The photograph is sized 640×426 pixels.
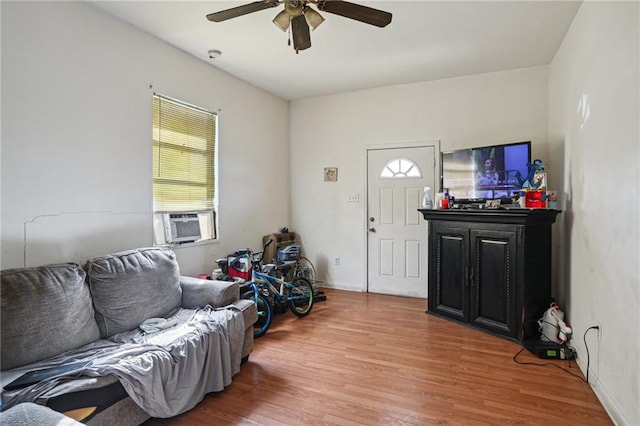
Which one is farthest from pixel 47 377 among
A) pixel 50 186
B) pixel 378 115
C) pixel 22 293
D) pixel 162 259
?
pixel 378 115

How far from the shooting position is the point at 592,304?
2.40 meters

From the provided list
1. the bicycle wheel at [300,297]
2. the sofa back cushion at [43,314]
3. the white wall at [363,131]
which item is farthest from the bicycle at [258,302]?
the white wall at [363,131]

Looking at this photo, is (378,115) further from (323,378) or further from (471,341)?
(323,378)

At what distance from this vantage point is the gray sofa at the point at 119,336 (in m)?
1.71

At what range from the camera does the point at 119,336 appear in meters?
2.25

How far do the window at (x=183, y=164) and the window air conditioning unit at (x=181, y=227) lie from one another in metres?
0.02

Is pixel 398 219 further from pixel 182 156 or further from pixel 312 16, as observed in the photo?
pixel 312 16

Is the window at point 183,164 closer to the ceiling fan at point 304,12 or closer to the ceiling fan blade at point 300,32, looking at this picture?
the ceiling fan at point 304,12

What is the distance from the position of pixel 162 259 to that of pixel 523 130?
408 cm

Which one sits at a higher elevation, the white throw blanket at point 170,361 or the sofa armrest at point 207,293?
the sofa armrest at point 207,293

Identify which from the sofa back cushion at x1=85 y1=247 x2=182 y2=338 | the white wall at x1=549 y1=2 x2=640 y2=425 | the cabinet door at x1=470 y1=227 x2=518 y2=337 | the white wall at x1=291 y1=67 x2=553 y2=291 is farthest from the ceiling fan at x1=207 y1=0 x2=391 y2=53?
the white wall at x1=291 y1=67 x2=553 y2=291

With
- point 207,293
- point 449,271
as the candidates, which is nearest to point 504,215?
point 449,271

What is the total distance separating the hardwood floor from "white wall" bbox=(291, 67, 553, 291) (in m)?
1.76

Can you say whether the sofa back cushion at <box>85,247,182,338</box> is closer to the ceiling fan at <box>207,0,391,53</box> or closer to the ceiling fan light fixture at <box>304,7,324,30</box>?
the ceiling fan at <box>207,0,391,53</box>
